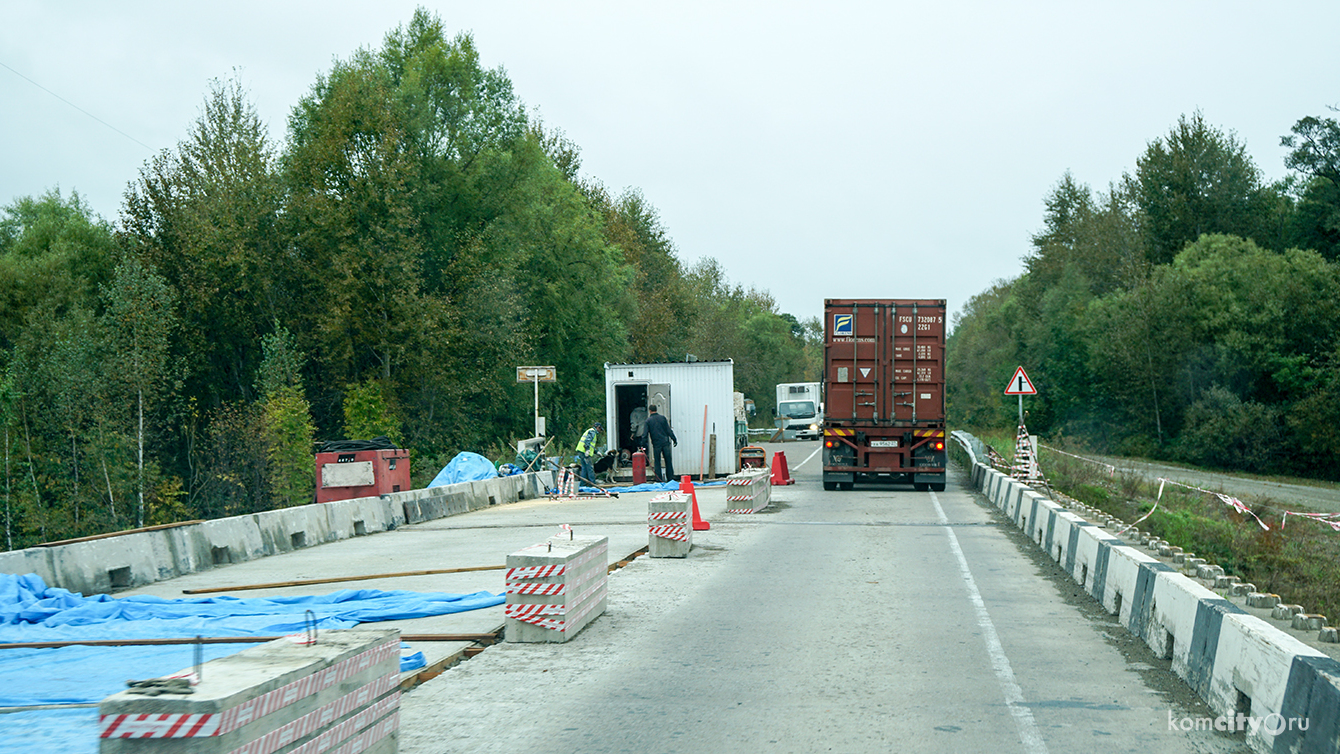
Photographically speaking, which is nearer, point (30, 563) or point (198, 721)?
point (198, 721)

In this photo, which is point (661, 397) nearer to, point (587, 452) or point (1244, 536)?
point (587, 452)

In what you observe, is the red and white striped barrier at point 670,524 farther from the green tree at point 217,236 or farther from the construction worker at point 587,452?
the green tree at point 217,236

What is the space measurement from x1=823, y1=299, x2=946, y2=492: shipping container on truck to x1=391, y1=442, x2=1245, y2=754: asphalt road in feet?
37.9

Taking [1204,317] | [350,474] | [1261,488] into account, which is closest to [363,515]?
[350,474]

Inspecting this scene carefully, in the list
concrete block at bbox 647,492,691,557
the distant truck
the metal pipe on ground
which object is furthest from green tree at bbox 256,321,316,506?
the distant truck

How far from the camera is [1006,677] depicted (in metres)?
7.02

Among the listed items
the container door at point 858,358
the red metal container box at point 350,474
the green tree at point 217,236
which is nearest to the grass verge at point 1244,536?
the container door at point 858,358

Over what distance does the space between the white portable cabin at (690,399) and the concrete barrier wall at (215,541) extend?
7.93 m

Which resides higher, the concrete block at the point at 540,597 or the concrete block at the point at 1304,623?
the concrete block at the point at 540,597

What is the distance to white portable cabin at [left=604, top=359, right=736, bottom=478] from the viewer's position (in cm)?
2814

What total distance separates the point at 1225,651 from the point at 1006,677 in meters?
1.43

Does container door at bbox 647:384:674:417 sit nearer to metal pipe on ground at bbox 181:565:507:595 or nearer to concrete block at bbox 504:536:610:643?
metal pipe on ground at bbox 181:565:507:595

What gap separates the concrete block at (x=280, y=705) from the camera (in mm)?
3648

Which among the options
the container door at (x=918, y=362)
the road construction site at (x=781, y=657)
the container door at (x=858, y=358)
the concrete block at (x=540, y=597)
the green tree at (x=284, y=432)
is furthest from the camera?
the green tree at (x=284, y=432)
